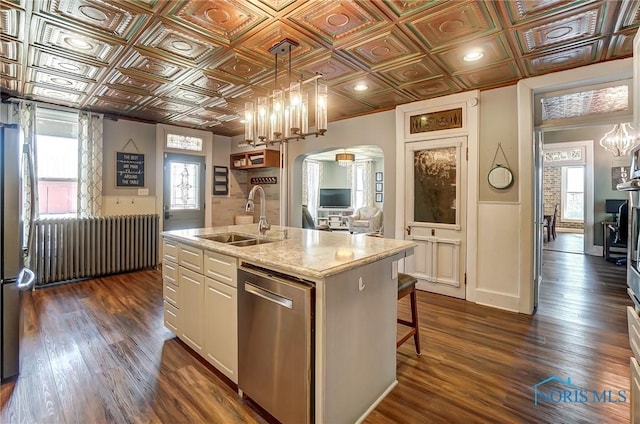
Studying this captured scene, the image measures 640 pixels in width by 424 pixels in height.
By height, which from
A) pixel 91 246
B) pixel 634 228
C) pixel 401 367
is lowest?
pixel 401 367

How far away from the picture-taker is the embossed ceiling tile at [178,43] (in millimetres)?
2486

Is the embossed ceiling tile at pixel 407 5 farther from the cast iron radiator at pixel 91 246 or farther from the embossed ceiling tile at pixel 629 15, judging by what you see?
the cast iron radiator at pixel 91 246

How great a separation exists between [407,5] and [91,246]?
506cm

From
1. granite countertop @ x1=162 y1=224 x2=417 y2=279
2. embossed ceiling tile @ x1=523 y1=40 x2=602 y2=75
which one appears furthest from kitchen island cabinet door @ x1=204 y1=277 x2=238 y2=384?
embossed ceiling tile @ x1=523 y1=40 x2=602 y2=75

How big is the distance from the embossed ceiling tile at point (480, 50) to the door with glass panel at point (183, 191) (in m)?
4.74

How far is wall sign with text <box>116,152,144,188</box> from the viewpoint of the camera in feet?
16.5

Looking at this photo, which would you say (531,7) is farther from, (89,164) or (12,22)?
(89,164)

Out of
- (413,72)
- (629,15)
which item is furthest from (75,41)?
(629,15)

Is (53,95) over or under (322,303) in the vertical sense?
over

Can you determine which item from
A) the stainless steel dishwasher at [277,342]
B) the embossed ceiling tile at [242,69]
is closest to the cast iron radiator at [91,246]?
the embossed ceiling tile at [242,69]

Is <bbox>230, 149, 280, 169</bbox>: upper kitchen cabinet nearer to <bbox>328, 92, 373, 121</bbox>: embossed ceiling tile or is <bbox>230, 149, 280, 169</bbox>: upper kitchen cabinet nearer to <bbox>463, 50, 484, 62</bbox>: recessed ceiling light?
<bbox>328, 92, 373, 121</bbox>: embossed ceiling tile

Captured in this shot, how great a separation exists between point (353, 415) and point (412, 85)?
334cm

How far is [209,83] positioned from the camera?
358 cm

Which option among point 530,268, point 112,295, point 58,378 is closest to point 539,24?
point 530,268
